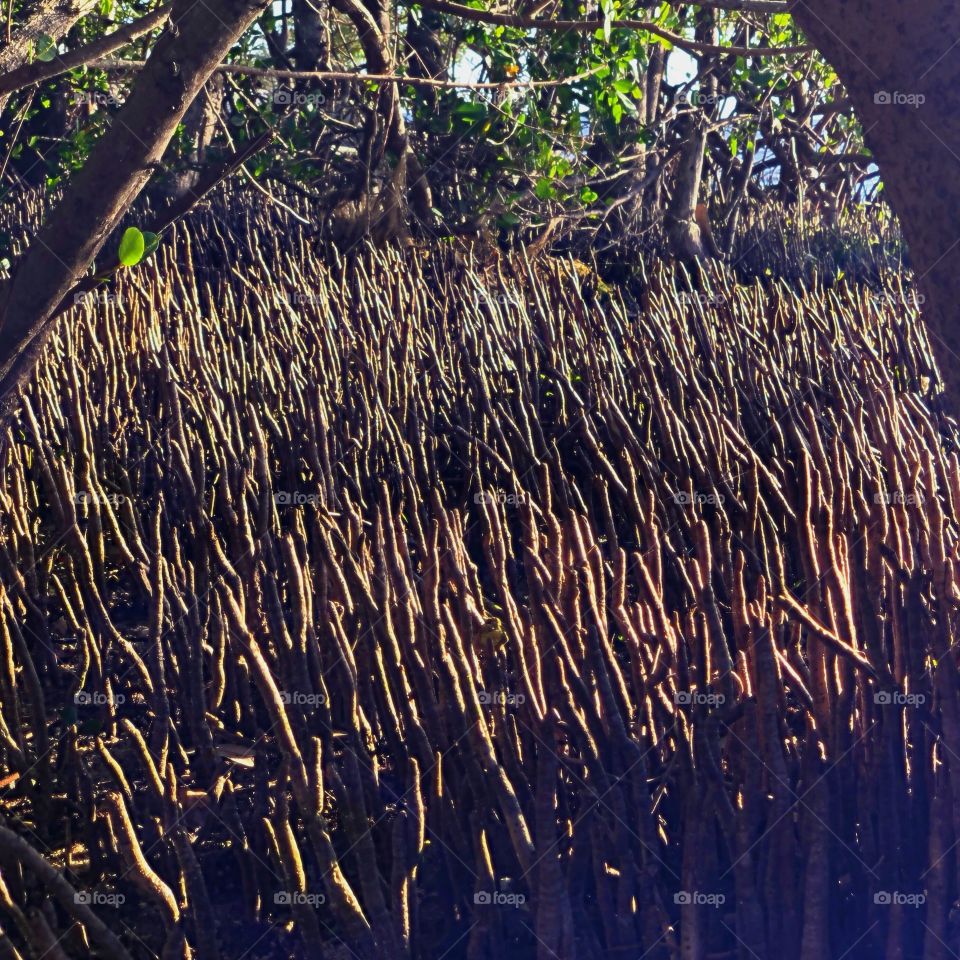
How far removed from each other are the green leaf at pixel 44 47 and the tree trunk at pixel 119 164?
566 millimetres

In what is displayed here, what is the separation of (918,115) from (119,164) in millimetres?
959

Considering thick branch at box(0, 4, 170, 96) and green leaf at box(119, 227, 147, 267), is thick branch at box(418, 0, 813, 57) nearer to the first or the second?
thick branch at box(0, 4, 170, 96)

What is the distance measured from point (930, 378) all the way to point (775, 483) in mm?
1556

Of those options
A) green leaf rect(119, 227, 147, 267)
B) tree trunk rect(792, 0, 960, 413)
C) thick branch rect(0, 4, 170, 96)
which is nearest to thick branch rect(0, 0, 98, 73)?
thick branch rect(0, 4, 170, 96)

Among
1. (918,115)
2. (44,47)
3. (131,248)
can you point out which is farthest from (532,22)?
(918,115)

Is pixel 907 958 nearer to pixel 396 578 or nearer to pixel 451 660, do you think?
pixel 451 660

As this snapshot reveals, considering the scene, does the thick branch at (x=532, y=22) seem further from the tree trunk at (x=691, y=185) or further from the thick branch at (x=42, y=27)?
the tree trunk at (x=691, y=185)

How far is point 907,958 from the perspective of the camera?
1.41 m

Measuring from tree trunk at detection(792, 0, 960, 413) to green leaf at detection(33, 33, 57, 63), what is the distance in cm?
137

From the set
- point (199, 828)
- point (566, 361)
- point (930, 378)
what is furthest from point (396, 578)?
point (930, 378)

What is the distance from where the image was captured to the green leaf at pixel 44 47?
1957mm

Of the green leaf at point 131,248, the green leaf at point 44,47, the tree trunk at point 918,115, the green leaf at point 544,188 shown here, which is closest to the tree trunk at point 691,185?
the green leaf at point 544,188

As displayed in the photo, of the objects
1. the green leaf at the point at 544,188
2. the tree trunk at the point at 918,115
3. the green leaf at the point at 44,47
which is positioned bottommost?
the tree trunk at the point at 918,115

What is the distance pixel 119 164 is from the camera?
1.47 metres
